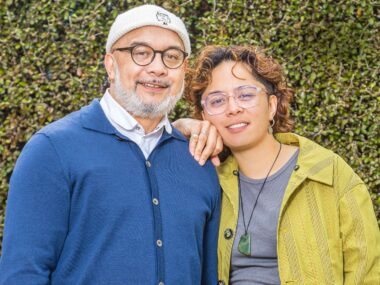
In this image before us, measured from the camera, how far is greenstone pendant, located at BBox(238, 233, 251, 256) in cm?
271

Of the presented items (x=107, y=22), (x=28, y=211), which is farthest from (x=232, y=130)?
(x=107, y=22)

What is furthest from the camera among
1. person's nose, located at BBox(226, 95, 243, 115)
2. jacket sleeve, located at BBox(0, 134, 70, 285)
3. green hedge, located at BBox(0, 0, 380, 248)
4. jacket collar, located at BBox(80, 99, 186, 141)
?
green hedge, located at BBox(0, 0, 380, 248)

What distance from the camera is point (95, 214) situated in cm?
239

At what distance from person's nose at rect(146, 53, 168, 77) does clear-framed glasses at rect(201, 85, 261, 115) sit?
0.40 m

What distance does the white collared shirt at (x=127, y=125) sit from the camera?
2637mm

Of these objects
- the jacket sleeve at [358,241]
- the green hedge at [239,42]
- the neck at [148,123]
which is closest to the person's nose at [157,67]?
the neck at [148,123]

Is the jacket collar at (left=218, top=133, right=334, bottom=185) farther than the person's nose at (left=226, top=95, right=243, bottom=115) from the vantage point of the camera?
No

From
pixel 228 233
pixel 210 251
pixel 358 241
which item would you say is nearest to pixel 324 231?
pixel 358 241

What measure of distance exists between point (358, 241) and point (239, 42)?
2.08m

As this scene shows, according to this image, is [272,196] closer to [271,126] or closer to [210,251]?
[210,251]

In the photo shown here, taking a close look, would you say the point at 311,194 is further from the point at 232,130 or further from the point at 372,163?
the point at 372,163

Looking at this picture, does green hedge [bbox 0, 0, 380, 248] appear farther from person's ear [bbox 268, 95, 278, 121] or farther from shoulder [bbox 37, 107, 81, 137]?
shoulder [bbox 37, 107, 81, 137]

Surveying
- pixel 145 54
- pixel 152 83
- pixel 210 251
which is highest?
pixel 145 54

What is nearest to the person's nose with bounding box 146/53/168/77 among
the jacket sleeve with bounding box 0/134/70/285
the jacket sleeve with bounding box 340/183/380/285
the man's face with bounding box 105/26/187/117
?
the man's face with bounding box 105/26/187/117
